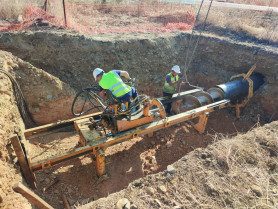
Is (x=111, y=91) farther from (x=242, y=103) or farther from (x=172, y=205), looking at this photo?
(x=242, y=103)

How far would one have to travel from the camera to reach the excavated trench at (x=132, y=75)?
482 cm

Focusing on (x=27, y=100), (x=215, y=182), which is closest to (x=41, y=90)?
(x=27, y=100)

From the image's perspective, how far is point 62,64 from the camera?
6.73 metres

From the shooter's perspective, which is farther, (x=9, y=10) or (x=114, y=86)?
(x=9, y=10)

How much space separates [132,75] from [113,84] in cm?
376

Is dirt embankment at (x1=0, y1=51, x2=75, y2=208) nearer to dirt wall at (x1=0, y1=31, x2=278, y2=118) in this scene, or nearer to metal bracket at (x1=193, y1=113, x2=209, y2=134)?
dirt wall at (x1=0, y1=31, x2=278, y2=118)

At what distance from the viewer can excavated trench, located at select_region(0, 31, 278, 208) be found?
4.82 meters

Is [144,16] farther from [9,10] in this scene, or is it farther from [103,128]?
[103,128]

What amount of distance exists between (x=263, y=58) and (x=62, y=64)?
7.58m

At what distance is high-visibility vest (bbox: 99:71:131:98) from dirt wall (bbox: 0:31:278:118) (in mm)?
2945

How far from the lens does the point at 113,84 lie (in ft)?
13.3

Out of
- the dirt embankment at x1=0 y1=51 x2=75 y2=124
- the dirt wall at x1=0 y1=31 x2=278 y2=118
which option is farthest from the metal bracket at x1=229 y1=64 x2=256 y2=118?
the dirt embankment at x1=0 y1=51 x2=75 y2=124

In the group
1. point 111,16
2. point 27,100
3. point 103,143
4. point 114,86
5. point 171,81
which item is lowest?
point 103,143

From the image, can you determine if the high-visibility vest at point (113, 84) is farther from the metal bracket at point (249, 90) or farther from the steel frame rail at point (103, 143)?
the metal bracket at point (249, 90)
